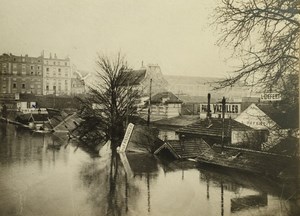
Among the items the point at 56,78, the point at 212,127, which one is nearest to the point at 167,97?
the point at 212,127

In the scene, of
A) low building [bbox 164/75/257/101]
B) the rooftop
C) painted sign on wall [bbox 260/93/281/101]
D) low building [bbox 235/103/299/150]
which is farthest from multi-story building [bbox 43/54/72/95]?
painted sign on wall [bbox 260/93/281/101]

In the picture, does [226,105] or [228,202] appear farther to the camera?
[226,105]

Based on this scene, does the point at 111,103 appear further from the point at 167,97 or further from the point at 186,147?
the point at 186,147

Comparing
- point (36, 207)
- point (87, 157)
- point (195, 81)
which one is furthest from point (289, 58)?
point (87, 157)

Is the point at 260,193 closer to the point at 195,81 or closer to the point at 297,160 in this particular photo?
the point at 297,160

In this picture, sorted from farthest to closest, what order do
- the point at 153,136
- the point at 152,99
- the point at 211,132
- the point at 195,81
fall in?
the point at 152,99 < the point at 153,136 < the point at 211,132 < the point at 195,81

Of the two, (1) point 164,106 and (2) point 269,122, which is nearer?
(2) point 269,122

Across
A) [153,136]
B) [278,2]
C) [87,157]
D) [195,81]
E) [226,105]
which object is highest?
[278,2]

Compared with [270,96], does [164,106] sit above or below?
below
